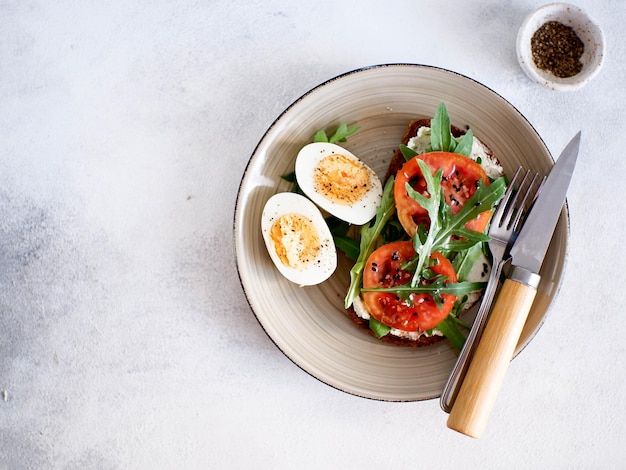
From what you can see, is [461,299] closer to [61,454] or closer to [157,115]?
[157,115]

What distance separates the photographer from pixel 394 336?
77.7 inches

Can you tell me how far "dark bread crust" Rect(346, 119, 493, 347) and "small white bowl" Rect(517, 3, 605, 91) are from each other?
0.40 metres

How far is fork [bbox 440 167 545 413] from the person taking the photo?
1.90m

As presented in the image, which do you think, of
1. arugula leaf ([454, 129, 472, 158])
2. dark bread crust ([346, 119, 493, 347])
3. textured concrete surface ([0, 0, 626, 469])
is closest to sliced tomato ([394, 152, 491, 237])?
arugula leaf ([454, 129, 472, 158])

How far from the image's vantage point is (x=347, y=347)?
2.03 metres

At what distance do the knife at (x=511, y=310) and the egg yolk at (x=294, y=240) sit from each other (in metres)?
0.64

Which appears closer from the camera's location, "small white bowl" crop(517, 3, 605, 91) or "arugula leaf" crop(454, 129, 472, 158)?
"arugula leaf" crop(454, 129, 472, 158)

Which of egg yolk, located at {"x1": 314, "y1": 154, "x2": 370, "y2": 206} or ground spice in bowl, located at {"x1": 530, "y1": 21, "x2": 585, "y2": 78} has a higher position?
ground spice in bowl, located at {"x1": 530, "y1": 21, "x2": 585, "y2": 78}

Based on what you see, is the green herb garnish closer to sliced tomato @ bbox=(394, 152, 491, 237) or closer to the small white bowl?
sliced tomato @ bbox=(394, 152, 491, 237)

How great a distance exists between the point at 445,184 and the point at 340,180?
0.36 m

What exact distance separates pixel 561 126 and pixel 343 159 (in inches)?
35.8

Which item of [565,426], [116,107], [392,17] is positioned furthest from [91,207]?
[565,426]

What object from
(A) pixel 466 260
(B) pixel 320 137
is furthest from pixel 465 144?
(B) pixel 320 137

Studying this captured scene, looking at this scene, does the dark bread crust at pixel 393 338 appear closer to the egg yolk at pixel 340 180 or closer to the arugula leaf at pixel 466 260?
the arugula leaf at pixel 466 260
